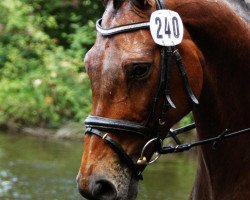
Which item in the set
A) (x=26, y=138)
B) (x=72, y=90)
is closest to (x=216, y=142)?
(x=26, y=138)

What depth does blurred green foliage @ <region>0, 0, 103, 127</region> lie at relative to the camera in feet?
36.9

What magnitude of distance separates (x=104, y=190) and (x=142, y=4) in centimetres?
65

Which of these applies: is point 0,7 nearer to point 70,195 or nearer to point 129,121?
point 70,195

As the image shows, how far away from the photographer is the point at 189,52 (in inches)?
106

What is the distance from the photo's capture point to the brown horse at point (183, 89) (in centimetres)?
257

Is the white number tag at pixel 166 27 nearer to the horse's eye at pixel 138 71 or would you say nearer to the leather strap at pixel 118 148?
the horse's eye at pixel 138 71

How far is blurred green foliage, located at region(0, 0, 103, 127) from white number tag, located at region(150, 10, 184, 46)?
26.9ft

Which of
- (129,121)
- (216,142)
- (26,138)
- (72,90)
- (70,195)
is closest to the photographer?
(129,121)

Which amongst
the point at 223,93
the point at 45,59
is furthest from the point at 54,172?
the point at 223,93

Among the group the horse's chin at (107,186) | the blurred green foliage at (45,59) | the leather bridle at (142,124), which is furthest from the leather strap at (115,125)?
the blurred green foliage at (45,59)

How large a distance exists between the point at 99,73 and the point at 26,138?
785cm

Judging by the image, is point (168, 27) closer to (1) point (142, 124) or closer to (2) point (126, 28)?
(2) point (126, 28)

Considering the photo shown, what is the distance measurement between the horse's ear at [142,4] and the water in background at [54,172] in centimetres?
362

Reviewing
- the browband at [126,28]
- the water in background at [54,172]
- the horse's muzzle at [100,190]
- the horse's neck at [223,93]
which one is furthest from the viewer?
the water in background at [54,172]
